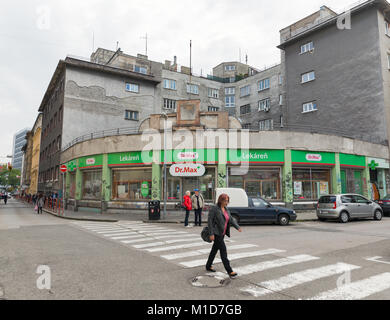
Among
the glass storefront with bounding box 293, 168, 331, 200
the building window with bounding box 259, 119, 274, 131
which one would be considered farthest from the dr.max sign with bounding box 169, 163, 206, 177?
the building window with bounding box 259, 119, 274, 131

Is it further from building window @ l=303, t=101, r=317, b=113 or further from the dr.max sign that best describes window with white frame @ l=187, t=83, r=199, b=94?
the dr.max sign

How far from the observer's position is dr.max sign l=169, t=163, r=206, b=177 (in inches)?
749

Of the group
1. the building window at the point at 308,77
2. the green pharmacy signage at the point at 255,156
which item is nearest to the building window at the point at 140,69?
the building window at the point at 308,77

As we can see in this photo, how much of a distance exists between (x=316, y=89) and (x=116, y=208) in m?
23.1

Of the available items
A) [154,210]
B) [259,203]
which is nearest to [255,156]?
[259,203]

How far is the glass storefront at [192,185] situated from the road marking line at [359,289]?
1438 cm

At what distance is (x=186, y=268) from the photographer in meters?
6.23

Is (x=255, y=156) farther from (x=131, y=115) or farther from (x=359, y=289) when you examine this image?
(x=131, y=115)

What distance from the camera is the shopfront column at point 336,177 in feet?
69.3

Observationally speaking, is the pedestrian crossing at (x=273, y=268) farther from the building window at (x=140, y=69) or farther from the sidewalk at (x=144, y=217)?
the building window at (x=140, y=69)

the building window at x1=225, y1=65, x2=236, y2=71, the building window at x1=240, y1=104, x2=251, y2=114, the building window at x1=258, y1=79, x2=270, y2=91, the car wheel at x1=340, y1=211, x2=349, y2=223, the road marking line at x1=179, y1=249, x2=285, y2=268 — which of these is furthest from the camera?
the building window at x1=225, y1=65, x2=236, y2=71

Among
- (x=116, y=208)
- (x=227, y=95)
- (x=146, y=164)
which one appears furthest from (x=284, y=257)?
(x=227, y=95)

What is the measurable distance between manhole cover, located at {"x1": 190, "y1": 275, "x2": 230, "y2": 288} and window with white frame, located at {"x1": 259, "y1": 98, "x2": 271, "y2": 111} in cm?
3243
